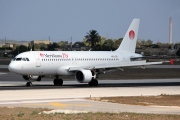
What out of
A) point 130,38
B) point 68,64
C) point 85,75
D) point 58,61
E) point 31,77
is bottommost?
point 31,77

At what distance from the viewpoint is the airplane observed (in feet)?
187

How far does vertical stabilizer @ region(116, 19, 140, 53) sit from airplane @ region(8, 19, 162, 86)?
5.40ft

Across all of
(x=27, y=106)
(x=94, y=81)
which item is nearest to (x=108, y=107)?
(x=27, y=106)

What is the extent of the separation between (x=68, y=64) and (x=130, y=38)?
39.2 ft

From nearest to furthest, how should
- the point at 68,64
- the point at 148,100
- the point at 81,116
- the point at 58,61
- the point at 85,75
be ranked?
1. the point at 81,116
2. the point at 148,100
3. the point at 85,75
4. the point at 58,61
5. the point at 68,64

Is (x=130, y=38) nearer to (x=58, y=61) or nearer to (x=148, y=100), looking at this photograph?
(x=58, y=61)

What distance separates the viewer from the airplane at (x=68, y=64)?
187ft

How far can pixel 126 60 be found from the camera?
219ft

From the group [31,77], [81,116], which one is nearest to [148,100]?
[81,116]

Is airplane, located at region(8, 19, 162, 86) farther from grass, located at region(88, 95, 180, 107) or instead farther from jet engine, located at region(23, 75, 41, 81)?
grass, located at region(88, 95, 180, 107)

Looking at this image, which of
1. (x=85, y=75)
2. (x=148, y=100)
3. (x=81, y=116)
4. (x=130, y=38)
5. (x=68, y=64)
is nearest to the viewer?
(x=81, y=116)

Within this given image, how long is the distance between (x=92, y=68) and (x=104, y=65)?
5021mm

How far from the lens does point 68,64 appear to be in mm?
60375

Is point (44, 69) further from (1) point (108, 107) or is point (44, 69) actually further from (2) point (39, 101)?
(1) point (108, 107)
